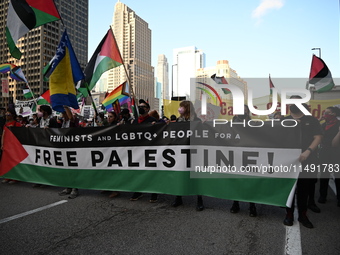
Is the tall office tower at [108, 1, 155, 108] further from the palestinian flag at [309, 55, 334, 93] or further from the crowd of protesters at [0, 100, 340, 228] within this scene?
the crowd of protesters at [0, 100, 340, 228]

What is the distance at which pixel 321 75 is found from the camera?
946 cm

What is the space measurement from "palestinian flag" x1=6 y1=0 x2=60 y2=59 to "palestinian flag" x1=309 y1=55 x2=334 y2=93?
8935 mm

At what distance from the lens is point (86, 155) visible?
17.2 feet

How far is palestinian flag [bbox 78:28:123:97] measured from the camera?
672 cm

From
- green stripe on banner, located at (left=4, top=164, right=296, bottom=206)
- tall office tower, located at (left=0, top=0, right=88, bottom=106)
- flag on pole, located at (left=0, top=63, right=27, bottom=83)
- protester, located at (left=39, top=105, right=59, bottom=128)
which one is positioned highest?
tall office tower, located at (left=0, top=0, right=88, bottom=106)

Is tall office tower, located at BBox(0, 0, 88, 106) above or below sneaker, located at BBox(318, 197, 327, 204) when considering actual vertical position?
above

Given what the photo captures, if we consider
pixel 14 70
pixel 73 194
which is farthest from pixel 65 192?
pixel 14 70

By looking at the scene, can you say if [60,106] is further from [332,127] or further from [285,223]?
[332,127]

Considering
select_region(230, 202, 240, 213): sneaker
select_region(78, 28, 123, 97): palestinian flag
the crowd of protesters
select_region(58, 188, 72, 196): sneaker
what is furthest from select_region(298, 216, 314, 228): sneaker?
select_region(78, 28, 123, 97): palestinian flag

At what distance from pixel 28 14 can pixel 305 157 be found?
6.55 meters

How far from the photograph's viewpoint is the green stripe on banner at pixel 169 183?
3914 millimetres

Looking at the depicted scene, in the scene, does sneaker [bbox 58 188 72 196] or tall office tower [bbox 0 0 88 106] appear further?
tall office tower [bbox 0 0 88 106]

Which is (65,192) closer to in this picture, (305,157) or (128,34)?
(305,157)

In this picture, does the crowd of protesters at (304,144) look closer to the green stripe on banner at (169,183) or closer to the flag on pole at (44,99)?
the green stripe on banner at (169,183)
